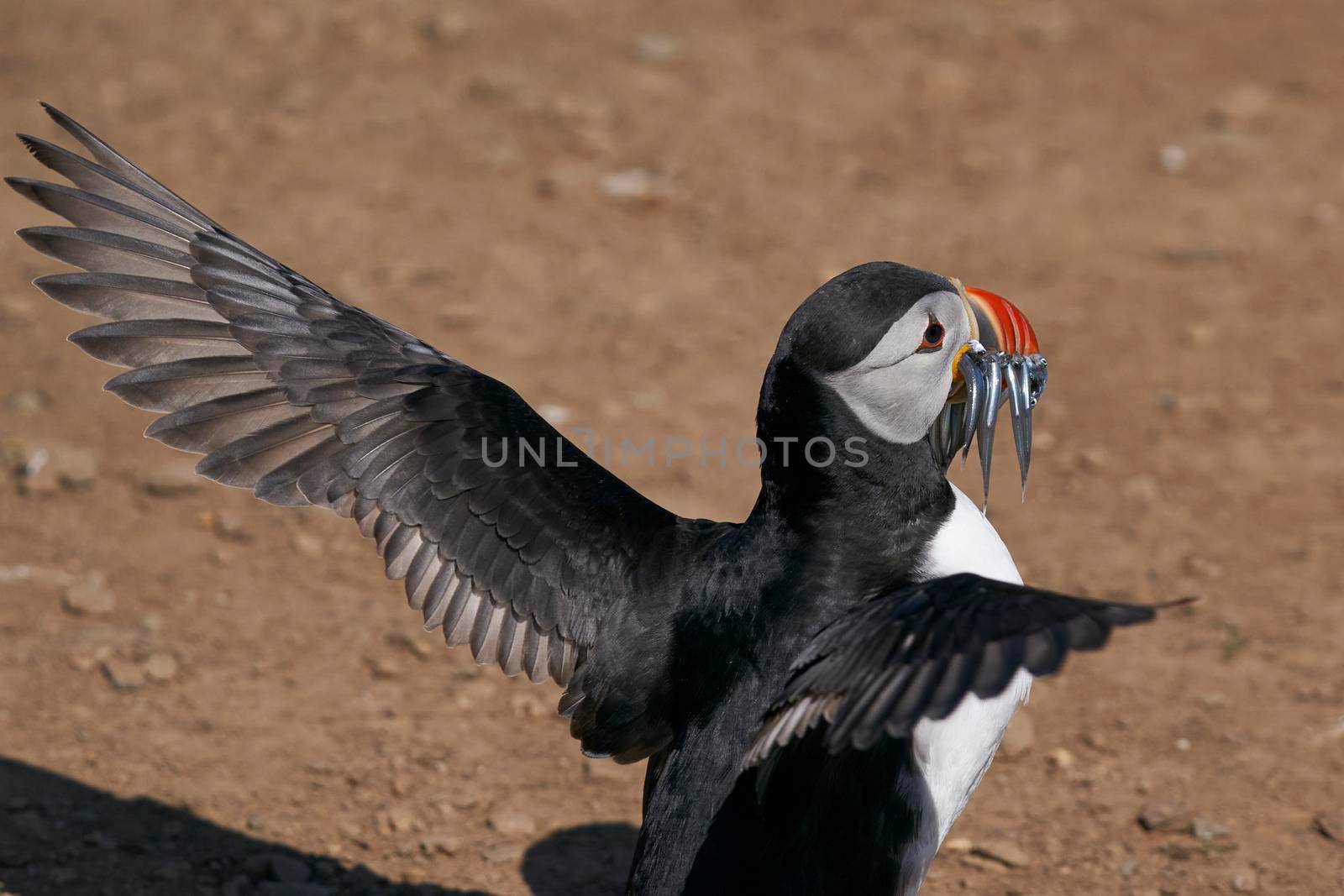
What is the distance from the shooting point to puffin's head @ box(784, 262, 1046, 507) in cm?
361

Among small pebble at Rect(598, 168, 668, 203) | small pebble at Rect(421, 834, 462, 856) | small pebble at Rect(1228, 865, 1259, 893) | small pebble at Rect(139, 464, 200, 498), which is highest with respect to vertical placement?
small pebble at Rect(598, 168, 668, 203)

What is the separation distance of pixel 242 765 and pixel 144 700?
0.54 meters

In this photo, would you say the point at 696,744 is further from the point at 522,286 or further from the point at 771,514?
the point at 522,286

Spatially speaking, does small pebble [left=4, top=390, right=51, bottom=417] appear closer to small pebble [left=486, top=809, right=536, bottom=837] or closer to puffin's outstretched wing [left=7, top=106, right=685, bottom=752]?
puffin's outstretched wing [left=7, top=106, right=685, bottom=752]

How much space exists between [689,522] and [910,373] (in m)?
0.79

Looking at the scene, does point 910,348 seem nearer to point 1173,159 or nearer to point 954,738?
point 954,738

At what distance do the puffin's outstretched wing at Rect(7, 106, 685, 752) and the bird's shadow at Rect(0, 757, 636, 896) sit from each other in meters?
0.82

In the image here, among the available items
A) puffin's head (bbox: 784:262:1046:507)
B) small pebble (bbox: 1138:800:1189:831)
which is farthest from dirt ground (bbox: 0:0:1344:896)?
puffin's head (bbox: 784:262:1046:507)

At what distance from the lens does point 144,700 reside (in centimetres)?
538

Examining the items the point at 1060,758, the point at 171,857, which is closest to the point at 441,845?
the point at 171,857

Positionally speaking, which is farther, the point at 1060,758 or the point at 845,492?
the point at 1060,758

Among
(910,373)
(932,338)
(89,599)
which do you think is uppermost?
(932,338)

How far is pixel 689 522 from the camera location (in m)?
4.14

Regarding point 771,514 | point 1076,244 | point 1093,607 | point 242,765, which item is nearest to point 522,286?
point 1076,244
